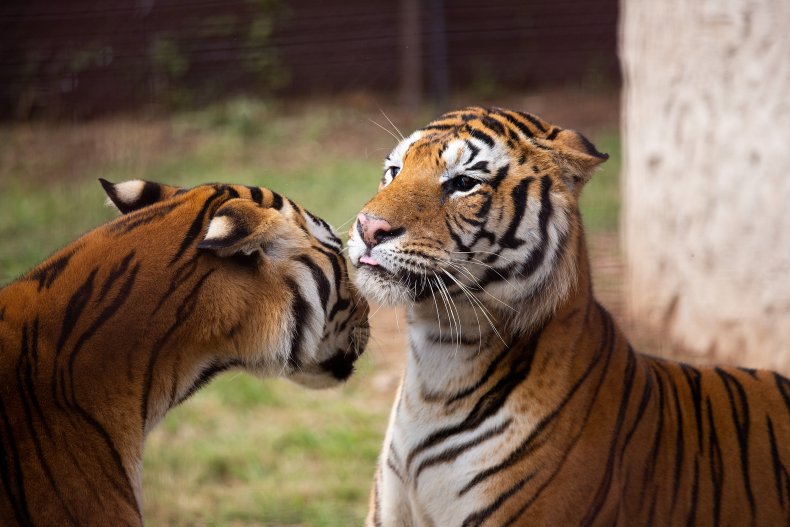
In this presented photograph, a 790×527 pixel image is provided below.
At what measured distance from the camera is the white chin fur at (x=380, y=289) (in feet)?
6.47

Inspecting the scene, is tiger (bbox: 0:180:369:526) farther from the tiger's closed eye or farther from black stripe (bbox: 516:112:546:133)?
black stripe (bbox: 516:112:546:133)

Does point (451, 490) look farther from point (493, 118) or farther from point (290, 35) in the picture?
point (290, 35)

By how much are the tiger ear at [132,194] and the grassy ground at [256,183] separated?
89 cm

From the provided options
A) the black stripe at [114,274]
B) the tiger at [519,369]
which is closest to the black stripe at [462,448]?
the tiger at [519,369]

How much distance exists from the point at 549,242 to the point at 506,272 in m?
0.11

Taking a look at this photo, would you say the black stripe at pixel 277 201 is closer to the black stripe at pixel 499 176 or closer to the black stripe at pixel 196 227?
the black stripe at pixel 196 227

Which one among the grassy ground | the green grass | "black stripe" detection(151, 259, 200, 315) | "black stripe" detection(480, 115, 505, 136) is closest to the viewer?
"black stripe" detection(151, 259, 200, 315)

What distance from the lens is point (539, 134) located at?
211 cm

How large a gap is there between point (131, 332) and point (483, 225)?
0.74 metres

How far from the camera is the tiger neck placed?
2.05 metres

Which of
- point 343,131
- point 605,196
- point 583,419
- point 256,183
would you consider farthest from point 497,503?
point 343,131

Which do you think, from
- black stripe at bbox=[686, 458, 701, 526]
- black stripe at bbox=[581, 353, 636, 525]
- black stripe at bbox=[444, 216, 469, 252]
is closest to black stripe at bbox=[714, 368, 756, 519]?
black stripe at bbox=[686, 458, 701, 526]

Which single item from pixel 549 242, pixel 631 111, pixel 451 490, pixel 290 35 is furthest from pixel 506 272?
pixel 290 35

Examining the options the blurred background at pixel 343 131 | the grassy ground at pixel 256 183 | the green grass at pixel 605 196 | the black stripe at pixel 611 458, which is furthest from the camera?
the green grass at pixel 605 196
